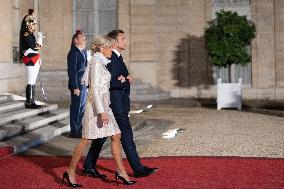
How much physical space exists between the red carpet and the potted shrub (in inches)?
271

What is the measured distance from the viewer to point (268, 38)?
15273 mm

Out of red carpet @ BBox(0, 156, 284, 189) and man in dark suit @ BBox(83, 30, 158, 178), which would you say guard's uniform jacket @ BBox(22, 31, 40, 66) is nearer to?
red carpet @ BBox(0, 156, 284, 189)

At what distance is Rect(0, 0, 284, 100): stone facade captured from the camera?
15180 millimetres

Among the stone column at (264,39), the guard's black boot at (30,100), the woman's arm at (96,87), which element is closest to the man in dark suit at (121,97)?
the woman's arm at (96,87)

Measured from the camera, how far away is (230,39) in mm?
12102

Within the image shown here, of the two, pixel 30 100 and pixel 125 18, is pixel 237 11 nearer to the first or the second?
pixel 125 18

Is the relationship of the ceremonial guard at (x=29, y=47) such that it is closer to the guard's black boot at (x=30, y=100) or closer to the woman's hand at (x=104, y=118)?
the guard's black boot at (x=30, y=100)

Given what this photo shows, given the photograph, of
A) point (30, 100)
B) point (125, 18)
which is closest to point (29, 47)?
point (30, 100)

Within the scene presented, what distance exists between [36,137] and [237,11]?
33.6ft

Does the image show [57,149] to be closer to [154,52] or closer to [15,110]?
[15,110]

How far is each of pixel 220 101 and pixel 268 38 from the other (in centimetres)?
412

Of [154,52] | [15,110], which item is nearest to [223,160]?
[15,110]

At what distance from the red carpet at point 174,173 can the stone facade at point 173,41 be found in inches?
381

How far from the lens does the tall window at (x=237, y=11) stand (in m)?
15.4
